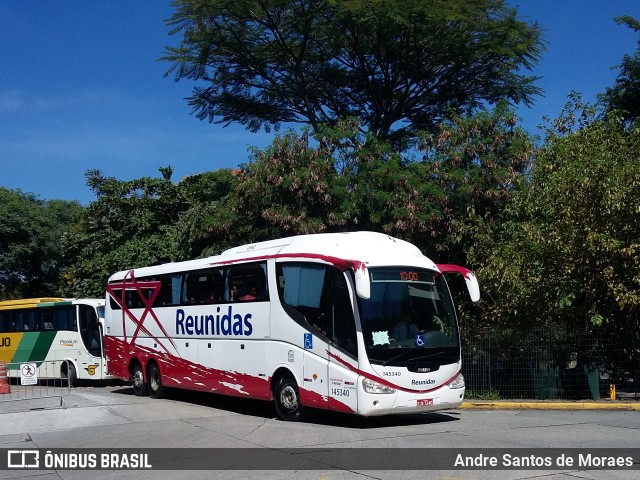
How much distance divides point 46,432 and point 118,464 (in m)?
4.23

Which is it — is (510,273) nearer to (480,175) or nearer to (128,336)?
(480,175)

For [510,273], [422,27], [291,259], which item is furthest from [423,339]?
[422,27]

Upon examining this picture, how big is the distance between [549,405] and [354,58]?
1694cm

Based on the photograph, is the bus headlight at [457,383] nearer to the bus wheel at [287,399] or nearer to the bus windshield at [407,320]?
the bus windshield at [407,320]

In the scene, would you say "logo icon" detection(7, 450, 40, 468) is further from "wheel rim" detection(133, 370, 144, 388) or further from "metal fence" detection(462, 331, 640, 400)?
"metal fence" detection(462, 331, 640, 400)

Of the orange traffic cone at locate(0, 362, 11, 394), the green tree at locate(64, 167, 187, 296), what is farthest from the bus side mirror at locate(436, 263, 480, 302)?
the green tree at locate(64, 167, 187, 296)

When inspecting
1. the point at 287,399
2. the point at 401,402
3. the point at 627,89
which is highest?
the point at 627,89

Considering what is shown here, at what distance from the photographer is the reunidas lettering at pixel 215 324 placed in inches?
637

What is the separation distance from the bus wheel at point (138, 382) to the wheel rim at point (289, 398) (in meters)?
7.02

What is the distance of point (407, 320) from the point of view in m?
13.4

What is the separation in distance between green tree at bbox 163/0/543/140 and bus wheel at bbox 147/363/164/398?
12420 mm

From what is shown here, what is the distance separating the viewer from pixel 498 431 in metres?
12.7

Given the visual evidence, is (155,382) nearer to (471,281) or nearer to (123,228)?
(471,281)

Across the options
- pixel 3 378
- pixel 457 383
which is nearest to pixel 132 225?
pixel 3 378
